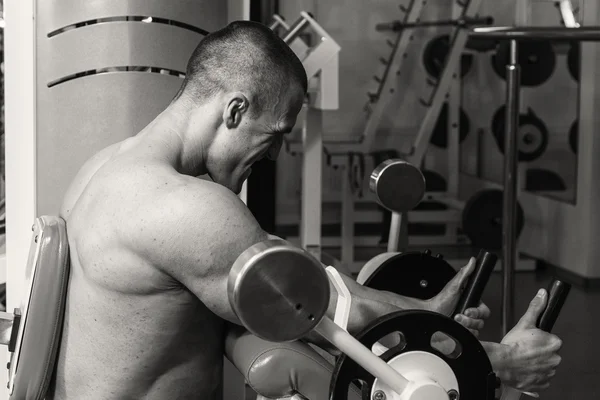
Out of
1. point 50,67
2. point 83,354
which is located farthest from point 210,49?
point 50,67

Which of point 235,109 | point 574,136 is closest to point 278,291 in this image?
point 235,109

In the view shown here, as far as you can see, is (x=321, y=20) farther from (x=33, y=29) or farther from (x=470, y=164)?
(x=33, y=29)

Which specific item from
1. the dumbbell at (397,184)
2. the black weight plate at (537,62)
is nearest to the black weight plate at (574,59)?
the black weight plate at (537,62)

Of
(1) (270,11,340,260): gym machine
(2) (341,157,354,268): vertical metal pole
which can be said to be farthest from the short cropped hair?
(2) (341,157,354,268): vertical metal pole

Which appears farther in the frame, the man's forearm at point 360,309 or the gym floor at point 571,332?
the gym floor at point 571,332

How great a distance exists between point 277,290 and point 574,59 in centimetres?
427

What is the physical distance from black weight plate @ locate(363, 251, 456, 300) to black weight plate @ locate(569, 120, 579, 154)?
10.6 feet

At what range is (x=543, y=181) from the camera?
5312 millimetres

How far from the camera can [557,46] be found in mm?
5129

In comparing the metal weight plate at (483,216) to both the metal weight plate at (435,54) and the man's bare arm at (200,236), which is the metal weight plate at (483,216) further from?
the man's bare arm at (200,236)

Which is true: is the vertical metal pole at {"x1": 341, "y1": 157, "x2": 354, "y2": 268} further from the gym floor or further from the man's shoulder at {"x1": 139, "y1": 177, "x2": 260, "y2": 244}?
the man's shoulder at {"x1": 139, "y1": 177, "x2": 260, "y2": 244}

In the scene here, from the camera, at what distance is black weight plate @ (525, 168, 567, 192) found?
203 inches

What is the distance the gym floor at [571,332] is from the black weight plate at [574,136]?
0.71 meters

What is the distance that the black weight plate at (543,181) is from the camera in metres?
5.16
